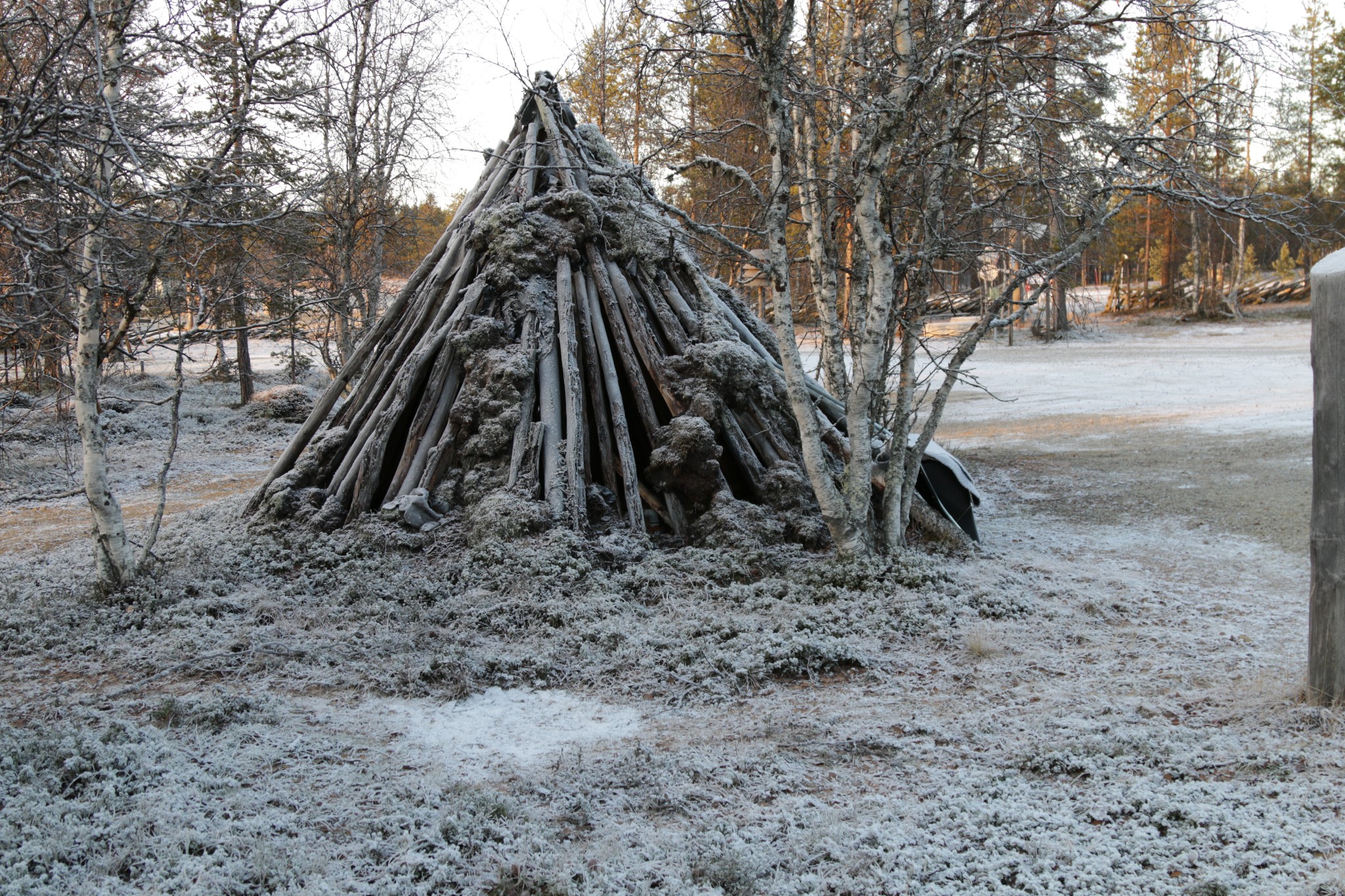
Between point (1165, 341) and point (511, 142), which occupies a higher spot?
point (511, 142)

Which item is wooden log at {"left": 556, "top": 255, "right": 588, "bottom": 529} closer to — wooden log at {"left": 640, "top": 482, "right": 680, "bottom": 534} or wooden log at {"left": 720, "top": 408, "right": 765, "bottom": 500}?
wooden log at {"left": 640, "top": 482, "right": 680, "bottom": 534}

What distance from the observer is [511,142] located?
27.6ft

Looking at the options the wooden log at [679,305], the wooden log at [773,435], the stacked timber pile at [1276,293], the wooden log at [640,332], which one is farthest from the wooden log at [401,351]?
the stacked timber pile at [1276,293]

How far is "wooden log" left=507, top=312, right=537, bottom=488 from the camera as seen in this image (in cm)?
631

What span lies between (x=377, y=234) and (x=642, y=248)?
10.2 metres

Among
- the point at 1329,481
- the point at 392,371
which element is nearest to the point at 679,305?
the point at 392,371

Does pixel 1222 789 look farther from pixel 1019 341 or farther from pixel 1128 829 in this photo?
pixel 1019 341

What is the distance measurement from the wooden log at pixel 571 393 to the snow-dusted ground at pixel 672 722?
0.48 metres

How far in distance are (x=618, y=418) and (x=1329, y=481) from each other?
437cm

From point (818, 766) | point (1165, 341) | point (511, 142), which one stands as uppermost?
point (511, 142)

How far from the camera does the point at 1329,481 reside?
3365 mm

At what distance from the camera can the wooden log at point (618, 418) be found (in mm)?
6319

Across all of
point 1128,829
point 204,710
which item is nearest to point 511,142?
point 204,710

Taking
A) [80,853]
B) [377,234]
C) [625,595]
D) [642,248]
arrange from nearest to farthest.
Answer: [80,853]
[625,595]
[642,248]
[377,234]
